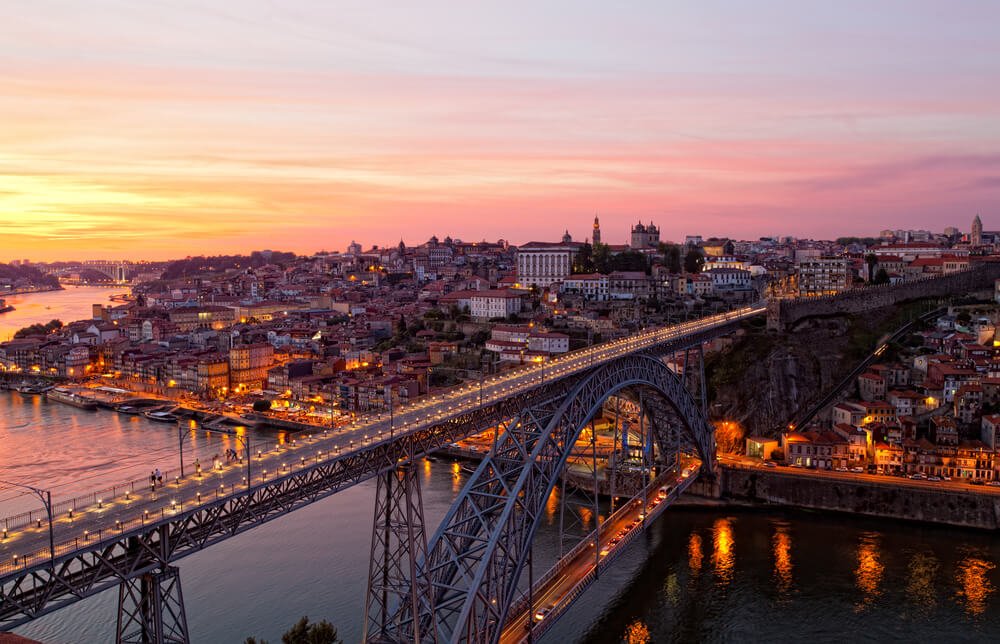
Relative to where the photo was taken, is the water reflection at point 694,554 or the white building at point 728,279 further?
the white building at point 728,279

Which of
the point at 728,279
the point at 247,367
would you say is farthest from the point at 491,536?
the point at 728,279

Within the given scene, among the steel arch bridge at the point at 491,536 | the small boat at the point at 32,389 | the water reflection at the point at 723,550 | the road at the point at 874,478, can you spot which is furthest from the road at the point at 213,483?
the small boat at the point at 32,389

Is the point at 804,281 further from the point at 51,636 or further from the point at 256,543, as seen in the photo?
the point at 51,636

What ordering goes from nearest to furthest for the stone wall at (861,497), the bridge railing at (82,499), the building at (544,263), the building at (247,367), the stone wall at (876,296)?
the bridge railing at (82,499) < the stone wall at (861,497) < the stone wall at (876,296) < the building at (247,367) < the building at (544,263)

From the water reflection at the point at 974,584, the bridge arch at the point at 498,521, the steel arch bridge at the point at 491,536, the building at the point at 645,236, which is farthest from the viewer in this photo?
the building at the point at 645,236

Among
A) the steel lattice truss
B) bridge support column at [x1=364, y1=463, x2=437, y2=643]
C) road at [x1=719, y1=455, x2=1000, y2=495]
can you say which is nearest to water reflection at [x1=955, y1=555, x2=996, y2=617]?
road at [x1=719, y1=455, x2=1000, y2=495]

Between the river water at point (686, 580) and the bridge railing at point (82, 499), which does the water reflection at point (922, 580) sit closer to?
the river water at point (686, 580)

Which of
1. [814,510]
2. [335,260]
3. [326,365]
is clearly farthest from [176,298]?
[814,510]
